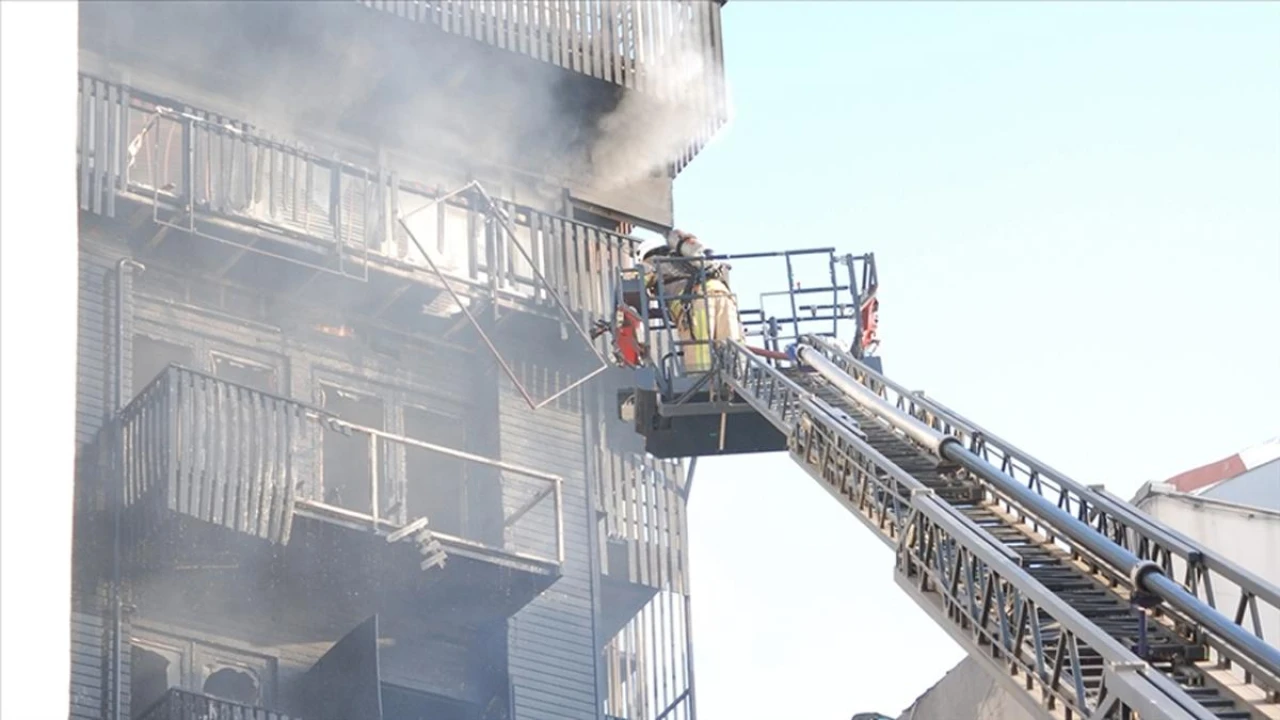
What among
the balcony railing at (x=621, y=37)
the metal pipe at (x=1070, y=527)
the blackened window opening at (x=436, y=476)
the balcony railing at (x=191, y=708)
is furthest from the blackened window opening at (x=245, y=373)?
the metal pipe at (x=1070, y=527)

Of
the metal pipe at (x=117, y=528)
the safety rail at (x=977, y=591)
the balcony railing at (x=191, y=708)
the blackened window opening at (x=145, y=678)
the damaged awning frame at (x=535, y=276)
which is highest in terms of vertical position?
the damaged awning frame at (x=535, y=276)

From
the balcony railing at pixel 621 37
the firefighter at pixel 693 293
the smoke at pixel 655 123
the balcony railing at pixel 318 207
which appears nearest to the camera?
the firefighter at pixel 693 293

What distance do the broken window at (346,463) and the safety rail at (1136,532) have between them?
222 inches

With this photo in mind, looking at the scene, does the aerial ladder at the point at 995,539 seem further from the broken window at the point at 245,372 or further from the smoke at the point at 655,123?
the smoke at the point at 655,123

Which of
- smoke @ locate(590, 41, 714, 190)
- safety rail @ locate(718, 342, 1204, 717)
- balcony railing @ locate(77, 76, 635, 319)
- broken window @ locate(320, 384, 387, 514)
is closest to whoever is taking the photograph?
safety rail @ locate(718, 342, 1204, 717)

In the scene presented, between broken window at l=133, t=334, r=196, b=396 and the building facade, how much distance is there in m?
0.03

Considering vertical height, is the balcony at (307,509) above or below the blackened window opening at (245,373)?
below

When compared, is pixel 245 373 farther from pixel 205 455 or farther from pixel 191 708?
pixel 191 708

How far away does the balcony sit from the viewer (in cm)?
1909

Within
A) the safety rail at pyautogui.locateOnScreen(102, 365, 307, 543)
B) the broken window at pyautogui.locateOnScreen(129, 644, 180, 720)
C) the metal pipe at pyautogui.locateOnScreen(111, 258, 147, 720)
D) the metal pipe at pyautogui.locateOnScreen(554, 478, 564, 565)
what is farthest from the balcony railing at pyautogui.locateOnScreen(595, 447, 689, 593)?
the metal pipe at pyautogui.locateOnScreen(111, 258, 147, 720)

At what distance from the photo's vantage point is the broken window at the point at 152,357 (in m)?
20.4

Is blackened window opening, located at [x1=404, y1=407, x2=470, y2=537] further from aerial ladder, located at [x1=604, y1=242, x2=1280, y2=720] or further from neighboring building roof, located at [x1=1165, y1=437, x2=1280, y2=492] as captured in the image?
neighboring building roof, located at [x1=1165, y1=437, x2=1280, y2=492]

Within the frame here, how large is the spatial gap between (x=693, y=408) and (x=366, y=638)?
371 cm

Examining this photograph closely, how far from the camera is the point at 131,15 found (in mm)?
22062
